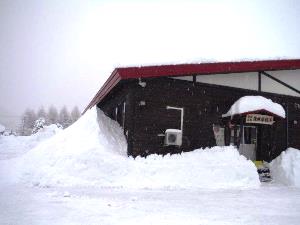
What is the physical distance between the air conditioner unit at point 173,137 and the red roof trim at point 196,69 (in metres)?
2.06

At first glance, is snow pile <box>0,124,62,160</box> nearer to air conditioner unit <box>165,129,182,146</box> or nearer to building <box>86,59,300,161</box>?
building <box>86,59,300,161</box>

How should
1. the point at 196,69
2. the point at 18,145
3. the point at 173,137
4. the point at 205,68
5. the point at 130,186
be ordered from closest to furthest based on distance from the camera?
the point at 130,186
the point at 173,137
the point at 196,69
the point at 205,68
the point at 18,145

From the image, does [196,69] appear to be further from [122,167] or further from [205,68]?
[122,167]

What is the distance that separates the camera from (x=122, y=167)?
36.0 ft

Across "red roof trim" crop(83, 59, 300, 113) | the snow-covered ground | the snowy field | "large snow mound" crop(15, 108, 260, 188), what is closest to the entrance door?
the snowy field

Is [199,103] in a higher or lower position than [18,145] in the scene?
higher

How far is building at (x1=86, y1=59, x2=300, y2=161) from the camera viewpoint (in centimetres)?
1254

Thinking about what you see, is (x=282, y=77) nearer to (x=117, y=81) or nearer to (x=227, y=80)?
(x=227, y=80)

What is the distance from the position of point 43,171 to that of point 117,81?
13.2ft

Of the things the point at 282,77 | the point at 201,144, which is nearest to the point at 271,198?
the point at 201,144

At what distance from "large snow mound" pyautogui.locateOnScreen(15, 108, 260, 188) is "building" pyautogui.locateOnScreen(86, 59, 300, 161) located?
901 mm

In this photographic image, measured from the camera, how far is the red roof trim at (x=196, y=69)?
470 inches

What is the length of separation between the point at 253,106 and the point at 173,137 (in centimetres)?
336

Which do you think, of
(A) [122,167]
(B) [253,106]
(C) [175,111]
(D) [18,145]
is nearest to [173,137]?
(C) [175,111]
